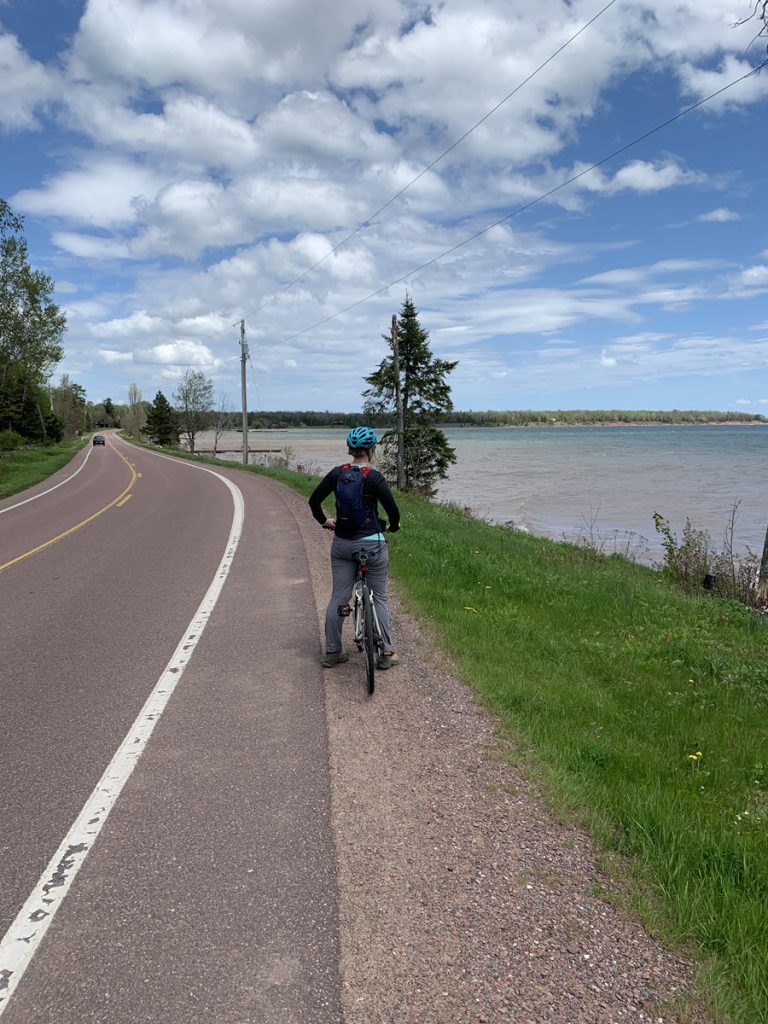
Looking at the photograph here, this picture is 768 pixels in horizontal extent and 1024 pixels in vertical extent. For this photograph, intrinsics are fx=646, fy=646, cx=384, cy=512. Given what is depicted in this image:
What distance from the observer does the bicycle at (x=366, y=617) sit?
5.03 metres

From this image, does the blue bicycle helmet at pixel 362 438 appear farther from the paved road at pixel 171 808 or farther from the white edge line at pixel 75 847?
the white edge line at pixel 75 847

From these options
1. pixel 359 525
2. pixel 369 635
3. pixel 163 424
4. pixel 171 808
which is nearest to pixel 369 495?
pixel 359 525

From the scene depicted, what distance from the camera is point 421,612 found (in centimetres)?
735

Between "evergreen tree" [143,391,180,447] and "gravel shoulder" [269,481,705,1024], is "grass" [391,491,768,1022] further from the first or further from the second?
"evergreen tree" [143,391,180,447]

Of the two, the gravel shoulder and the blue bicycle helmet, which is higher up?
the blue bicycle helmet

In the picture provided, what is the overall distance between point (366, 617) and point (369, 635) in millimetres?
207

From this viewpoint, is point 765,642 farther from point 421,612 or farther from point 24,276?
point 24,276

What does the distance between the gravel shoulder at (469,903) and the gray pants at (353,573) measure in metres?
1.17

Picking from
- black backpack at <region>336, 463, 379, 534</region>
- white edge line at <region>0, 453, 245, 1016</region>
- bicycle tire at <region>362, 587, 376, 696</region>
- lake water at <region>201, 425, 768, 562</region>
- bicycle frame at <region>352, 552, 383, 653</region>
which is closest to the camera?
white edge line at <region>0, 453, 245, 1016</region>

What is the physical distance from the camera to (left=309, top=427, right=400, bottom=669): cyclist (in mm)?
5219

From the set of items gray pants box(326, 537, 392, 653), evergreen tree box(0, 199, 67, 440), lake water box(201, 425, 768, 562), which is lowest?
lake water box(201, 425, 768, 562)

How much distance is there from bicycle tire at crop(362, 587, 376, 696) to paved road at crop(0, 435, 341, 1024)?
44 centimetres

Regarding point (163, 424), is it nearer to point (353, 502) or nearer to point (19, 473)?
point (19, 473)

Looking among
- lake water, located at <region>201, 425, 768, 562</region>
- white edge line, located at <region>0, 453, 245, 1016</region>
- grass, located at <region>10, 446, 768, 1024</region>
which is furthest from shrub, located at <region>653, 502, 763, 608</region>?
white edge line, located at <region>0, 453, 245, 1016</region>
